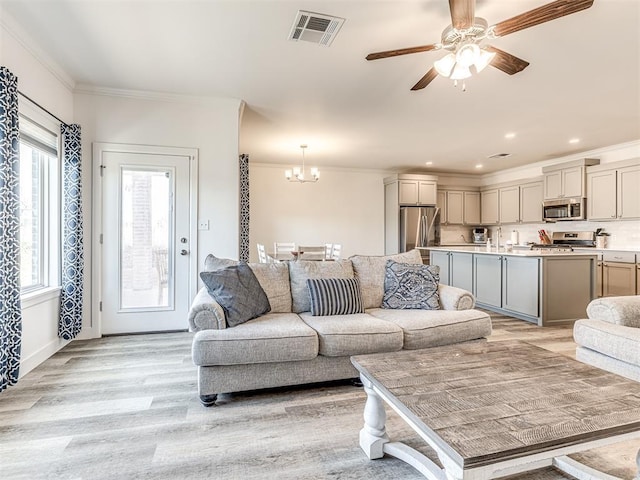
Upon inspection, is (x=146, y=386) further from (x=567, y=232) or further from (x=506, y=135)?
(x=567, y=232)

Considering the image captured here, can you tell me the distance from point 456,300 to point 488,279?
248cm

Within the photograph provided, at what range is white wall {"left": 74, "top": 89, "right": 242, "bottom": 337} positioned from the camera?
12.3 feet

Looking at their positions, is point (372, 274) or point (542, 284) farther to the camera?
point (542, 284)

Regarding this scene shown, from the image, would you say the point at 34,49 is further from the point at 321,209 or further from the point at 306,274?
the point at 321,209

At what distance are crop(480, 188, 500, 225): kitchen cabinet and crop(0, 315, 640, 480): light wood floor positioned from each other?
6815 mm

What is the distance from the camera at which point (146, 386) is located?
2.56 meters

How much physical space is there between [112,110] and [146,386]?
9.56ft

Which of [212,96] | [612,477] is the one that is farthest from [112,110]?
[612,477]

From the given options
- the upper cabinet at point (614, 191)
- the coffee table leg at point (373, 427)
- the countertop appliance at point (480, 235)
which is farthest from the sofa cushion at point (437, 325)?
the countertop appliance at point (480, 235)

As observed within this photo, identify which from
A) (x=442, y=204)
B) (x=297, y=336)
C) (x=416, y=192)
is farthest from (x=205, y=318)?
(x=442, y=204)

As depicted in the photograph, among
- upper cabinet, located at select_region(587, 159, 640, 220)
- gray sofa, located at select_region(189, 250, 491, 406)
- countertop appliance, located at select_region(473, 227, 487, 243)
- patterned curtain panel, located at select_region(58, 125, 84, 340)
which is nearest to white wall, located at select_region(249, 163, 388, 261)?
countertop appliance, located at select_region(473, 227, 487, 243)

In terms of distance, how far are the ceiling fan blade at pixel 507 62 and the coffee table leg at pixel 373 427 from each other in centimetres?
214

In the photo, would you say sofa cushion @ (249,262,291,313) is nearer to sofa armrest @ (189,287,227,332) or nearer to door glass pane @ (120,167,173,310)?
sofa armrest @ (189,287,227,332)

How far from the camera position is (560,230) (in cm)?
694
